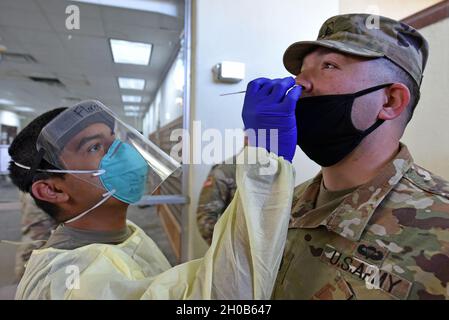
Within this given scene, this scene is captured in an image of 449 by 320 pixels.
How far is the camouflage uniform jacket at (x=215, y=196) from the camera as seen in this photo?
5.21 feet

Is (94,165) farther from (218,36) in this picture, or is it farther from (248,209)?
(218,36)

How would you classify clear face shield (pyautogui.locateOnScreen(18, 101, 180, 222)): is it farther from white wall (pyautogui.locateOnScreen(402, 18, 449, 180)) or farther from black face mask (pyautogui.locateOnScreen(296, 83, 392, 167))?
white wall (pyautogui.locateOnScreen(402, 18, 449, 180))

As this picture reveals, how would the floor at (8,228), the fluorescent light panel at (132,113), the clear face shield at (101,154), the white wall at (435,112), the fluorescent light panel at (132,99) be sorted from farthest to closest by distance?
the fluorescent light panel at (132,99), the fluorescent light panel at (132,113), the white wall at (435,112), the floor at (8,228), the clear face shield at (101,154)

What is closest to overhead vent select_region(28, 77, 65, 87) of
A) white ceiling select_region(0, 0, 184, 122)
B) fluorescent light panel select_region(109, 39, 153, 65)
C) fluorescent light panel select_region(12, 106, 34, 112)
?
white ceiling select_region(0, 0, 184, 122)

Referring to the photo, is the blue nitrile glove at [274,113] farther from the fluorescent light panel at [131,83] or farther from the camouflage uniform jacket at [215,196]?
the fluorescent light panel at [131,83]

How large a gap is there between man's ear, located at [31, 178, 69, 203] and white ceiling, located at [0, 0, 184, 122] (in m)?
1.26

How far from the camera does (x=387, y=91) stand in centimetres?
83

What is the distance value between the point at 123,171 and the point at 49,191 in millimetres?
194

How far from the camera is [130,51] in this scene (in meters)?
2.28

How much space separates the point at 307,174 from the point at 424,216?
1180 millimetres

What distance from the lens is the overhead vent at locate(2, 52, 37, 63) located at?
2.24m

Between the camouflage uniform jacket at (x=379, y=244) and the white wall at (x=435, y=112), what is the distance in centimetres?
75

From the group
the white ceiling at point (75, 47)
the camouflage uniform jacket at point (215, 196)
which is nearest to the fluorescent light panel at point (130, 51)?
the white ceiling at point (75, 47)

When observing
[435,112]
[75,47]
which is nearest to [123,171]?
[435,112]
